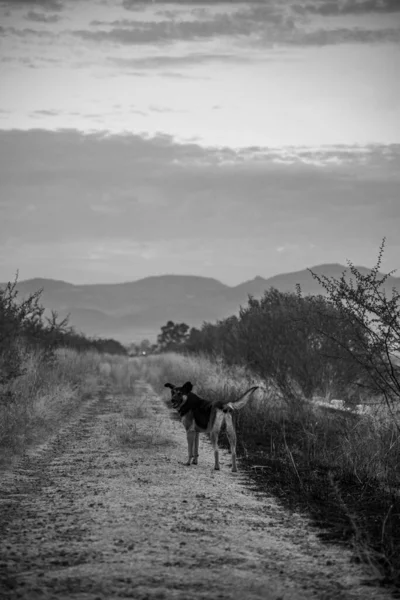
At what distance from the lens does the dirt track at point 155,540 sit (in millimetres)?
5543

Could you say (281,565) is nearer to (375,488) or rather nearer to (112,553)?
(112,553)

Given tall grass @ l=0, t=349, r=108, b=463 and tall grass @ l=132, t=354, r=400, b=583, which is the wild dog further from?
tall grass @ l=0, t=349, r=108, b=463

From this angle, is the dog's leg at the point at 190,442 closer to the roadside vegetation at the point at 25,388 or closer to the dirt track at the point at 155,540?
the dirt track at the point at 155,540

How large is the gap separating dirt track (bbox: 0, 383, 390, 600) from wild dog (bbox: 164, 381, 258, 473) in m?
0.40

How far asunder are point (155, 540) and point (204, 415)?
5001 millimetres

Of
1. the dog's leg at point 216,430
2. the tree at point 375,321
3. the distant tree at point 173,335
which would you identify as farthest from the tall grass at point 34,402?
the distant tree at point 173,335

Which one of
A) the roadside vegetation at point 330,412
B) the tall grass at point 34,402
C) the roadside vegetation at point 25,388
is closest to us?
Result: the roadside vegetation at point 330,412

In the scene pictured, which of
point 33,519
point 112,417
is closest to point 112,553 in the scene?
point 33,519

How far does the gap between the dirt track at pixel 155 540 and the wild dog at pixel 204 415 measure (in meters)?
0.40

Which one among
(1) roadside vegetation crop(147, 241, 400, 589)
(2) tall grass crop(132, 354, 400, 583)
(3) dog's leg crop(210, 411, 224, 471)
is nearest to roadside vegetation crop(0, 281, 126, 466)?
(3) dog's leg crop(210, 411, 224, 471)

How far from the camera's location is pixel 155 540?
689 cm

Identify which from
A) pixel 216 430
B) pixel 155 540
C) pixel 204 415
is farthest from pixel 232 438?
pixel 155 540

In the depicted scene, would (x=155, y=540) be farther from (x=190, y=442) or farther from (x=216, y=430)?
(x=190, y=442)

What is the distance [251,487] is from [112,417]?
10.6 metres
